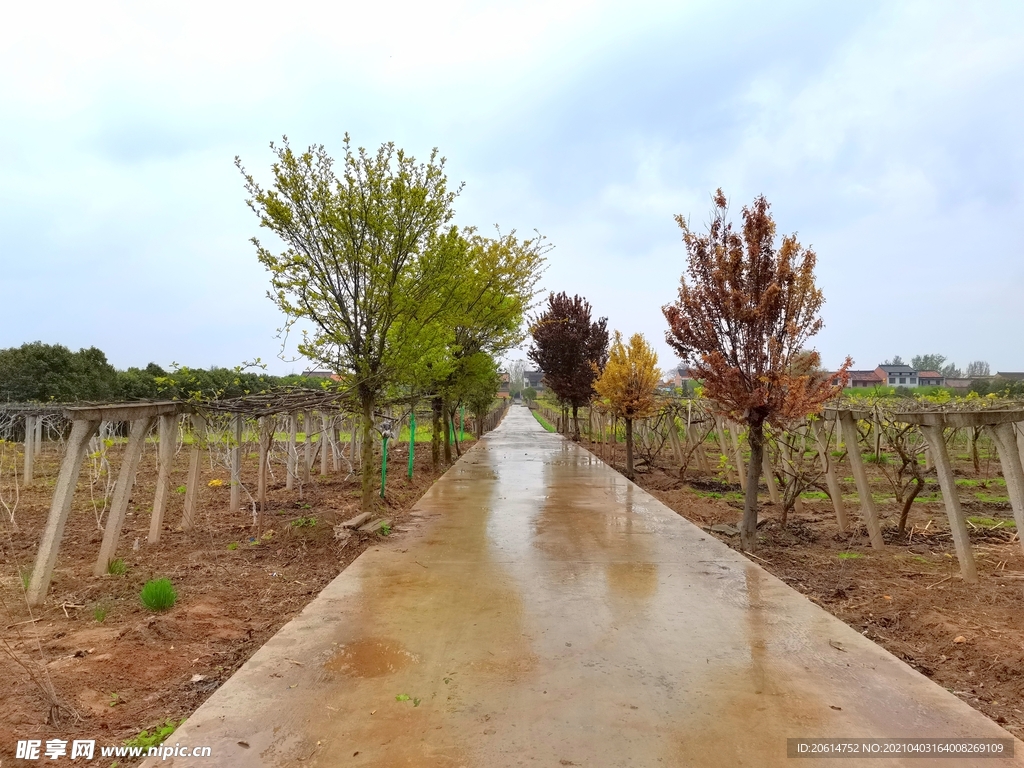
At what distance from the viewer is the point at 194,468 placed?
27.7 ft

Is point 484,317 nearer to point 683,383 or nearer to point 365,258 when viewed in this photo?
point 365,258

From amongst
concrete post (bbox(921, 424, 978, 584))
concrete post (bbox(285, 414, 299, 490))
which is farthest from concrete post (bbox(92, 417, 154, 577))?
concrete post (bbox(921, 424, 978, 584))

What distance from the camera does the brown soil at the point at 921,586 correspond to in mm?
3797

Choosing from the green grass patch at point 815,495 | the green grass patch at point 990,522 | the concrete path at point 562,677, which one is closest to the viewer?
the concrete path at point 562,677

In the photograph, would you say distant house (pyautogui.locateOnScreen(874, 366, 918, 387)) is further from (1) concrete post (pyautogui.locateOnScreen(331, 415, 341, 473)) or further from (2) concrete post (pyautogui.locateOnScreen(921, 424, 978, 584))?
(2) concrete post (pyautogui.locateOnScreen(921, 424, 978, 584))

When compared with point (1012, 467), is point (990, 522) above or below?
below

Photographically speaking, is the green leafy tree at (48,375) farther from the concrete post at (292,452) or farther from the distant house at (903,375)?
the distant house at (903,375)

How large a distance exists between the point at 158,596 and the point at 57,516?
1.32m

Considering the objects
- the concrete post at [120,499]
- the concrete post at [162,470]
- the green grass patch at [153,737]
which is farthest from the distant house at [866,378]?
the green grass patch at [153,737]

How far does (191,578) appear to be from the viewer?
5977 mm

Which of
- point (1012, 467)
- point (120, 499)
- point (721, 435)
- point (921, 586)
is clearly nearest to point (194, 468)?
point (120, 499)

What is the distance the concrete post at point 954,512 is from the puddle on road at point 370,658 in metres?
5.23

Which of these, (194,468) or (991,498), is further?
(991,498)

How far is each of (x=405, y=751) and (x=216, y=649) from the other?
7.24 ft
